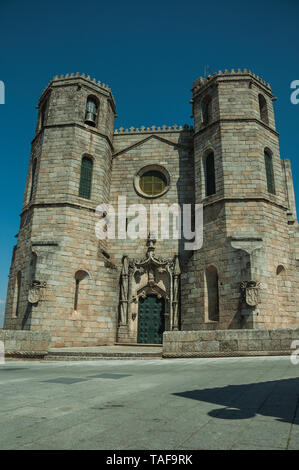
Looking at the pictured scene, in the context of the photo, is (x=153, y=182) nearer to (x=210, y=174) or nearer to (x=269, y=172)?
(x=210, y=174)

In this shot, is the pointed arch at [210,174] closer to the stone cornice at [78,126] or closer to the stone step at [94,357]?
the stone cornice at [78,126]

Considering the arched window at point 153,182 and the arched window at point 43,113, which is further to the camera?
the arched window at point 43,113

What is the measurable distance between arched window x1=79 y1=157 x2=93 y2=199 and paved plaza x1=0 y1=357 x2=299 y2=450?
43.3 ft

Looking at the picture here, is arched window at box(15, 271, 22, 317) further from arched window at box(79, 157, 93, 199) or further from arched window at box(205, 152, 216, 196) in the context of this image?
arched window at box(205, 152, 216, 196)

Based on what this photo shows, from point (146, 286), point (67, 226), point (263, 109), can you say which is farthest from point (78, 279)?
point (263, 109)

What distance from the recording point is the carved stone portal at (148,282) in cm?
1730

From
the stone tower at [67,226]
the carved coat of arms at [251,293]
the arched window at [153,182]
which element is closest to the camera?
the carved coat of arms at [251,293]

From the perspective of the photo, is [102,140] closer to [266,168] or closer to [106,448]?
[266,168]

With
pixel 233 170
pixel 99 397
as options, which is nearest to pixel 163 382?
pixel 99 397

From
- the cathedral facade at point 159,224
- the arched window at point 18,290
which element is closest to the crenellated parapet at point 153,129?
the cathedral facade at point 159,224

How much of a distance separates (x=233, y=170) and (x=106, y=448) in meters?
15.6

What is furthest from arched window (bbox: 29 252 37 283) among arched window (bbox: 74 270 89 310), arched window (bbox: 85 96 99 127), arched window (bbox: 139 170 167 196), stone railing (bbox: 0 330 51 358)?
arched window (bbox: 85 96 99 127)

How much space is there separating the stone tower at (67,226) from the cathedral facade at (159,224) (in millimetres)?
57

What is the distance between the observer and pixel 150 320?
1758cm
